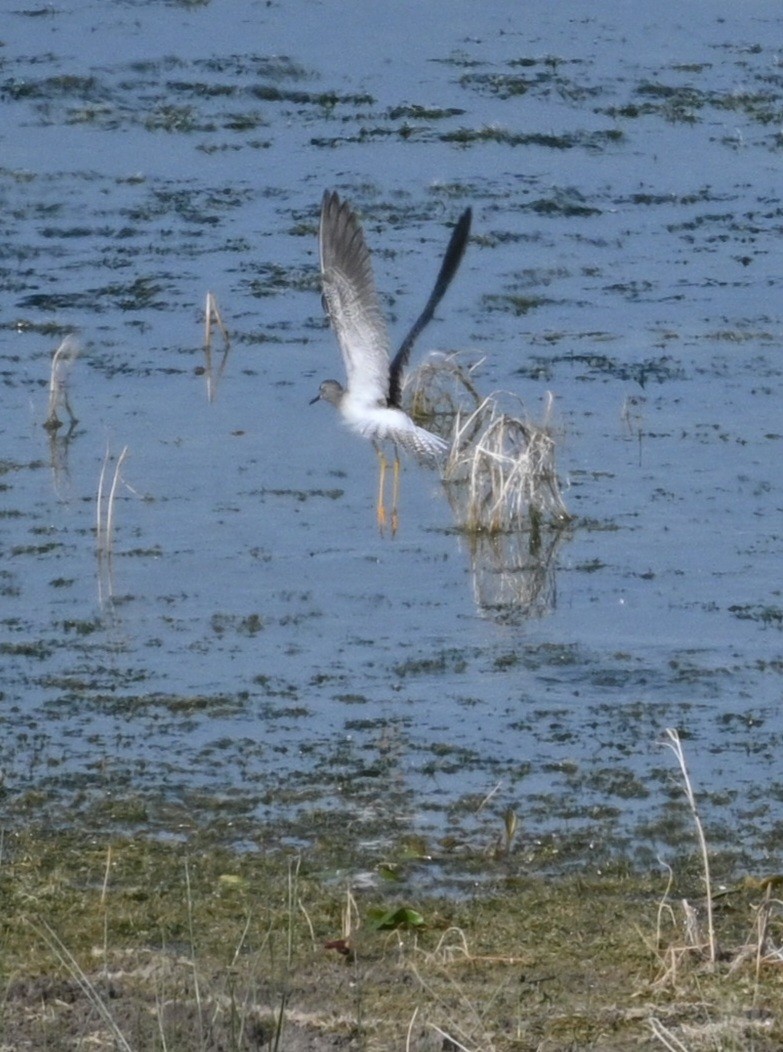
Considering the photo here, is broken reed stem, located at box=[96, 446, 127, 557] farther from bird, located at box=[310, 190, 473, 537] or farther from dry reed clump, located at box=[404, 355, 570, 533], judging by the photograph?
dry reed clump, located at box=[404, 355, 570, 533]

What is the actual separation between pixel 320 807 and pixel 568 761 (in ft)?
3.06

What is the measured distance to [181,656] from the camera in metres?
8.57

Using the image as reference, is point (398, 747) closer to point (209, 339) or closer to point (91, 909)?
point (91, 909)

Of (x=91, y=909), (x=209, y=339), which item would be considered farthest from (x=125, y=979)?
(x=209, y=339)

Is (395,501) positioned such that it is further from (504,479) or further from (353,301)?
(353,301)

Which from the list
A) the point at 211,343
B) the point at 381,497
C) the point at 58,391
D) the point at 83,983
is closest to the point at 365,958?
the point at 83,983

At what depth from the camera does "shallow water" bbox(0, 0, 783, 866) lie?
7414mm

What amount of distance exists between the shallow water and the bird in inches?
16.2

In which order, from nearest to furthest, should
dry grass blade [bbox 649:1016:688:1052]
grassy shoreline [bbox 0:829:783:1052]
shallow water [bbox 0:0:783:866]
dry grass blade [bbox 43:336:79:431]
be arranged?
dry grass blade [bbox 649:1016:688:1052], grassy shoreline [bbox 0:829:783:1052], shallow water [bbox 0:0:783:866], dry grass blade [bbox 43:336:79:431]

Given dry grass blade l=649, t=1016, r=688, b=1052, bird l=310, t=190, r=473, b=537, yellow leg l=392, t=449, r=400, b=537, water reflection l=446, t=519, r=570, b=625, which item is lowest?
water reflection l=446, t=519, r=570, b=625

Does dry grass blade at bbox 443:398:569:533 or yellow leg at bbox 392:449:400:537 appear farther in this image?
yellow leg at bbox 392:449:400:537

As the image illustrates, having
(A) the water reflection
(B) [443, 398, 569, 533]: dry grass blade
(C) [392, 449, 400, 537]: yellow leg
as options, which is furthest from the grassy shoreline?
(C) [392, 449, 400, 537]: yellow leg

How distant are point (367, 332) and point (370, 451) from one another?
62.0 inches

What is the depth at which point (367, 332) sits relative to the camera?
→ 10453mm
